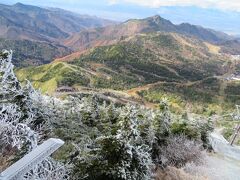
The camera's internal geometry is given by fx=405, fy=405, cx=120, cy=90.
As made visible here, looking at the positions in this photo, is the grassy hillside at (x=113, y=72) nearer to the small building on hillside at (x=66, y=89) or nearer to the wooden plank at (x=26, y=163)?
the small building on hillside at (x=66, y=89)

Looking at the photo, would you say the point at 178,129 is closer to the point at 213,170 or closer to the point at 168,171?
the point at 213,170

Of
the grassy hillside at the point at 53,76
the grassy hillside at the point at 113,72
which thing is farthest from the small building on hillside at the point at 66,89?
the grassy hillside at the point at 113,72

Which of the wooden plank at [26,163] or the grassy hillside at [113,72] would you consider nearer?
the wooden plank at [26,163]

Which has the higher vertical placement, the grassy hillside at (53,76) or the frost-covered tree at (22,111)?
the frost-covered tree at (22,111)

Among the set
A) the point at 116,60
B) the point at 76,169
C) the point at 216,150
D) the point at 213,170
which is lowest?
the point at 116,60

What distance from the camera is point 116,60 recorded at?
184 m

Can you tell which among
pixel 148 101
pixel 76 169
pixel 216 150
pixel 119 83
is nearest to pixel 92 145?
pixel 76 169

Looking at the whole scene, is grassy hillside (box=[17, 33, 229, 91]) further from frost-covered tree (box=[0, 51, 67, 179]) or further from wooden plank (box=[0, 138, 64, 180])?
wooden plank (box=[0, 138, 64, 180])

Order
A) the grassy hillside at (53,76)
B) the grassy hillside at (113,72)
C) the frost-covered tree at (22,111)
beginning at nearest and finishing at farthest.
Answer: the frost-covered tree at (22,111), the grassy hillside at (53,76), the grassy hillside at (113,72)

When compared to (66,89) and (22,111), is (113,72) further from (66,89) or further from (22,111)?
(22,111)

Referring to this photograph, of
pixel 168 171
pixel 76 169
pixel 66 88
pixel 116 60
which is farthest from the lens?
pixel 116 60

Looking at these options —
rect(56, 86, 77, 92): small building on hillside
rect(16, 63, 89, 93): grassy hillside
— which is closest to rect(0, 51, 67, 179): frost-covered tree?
rect(56, 86, 77, 92): small building on hillside

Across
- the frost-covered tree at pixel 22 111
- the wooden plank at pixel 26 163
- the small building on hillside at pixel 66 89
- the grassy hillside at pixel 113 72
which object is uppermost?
the wooden plank at pixel 26 163

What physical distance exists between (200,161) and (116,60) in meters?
171
